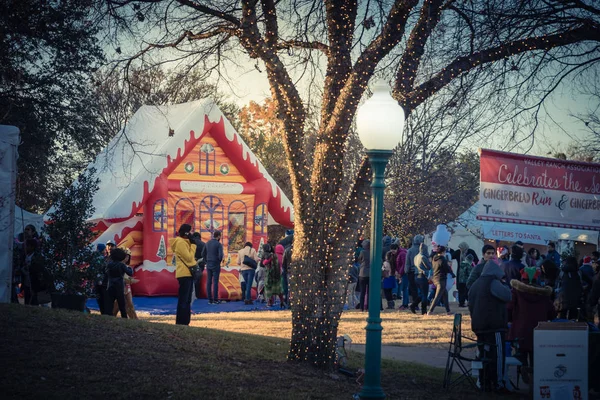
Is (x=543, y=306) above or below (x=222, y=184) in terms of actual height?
below

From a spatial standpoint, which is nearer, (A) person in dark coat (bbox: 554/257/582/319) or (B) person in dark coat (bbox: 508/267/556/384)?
(B) person in dark coat (bbox: 508/267/556/384)

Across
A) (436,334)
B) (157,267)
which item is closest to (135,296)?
(157,267)

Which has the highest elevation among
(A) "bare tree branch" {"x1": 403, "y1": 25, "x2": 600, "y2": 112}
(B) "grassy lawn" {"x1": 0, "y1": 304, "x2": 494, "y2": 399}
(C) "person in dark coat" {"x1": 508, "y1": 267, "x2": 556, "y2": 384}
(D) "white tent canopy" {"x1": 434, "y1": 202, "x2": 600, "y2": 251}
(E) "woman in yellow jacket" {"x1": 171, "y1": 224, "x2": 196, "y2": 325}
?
(A) "bare tree branch" {"x1": 403, "y1": 25, "x2": 600, "y2": 112}

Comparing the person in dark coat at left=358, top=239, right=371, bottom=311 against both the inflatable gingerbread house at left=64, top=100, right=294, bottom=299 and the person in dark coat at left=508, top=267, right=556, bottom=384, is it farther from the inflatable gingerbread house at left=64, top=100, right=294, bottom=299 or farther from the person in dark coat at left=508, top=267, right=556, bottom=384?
the person in dark coat at left=508, top=267, right=556, bottom=384

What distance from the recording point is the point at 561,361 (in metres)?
9.46

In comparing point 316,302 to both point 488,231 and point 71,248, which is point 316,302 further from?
point 488,231

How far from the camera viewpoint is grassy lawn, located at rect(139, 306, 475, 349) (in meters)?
15.1

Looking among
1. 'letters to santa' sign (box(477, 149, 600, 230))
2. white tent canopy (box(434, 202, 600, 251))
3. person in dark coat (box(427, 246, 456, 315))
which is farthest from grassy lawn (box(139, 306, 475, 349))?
white tent canopy (box(434, 202, 600, 251))

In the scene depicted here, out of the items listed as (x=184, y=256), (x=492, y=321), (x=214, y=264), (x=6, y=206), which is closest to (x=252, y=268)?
(x=214, y=264)

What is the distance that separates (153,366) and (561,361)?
4.91 metres

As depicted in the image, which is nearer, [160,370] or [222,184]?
[160,370]

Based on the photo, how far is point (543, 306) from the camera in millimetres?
10930

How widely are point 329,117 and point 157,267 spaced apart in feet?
44.6

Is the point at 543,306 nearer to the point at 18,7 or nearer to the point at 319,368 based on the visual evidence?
the point at 319,368
